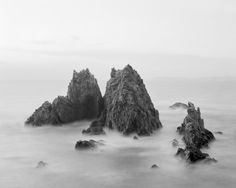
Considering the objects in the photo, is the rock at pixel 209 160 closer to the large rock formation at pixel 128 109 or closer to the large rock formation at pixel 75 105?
the large rock formation at pixel 128 109

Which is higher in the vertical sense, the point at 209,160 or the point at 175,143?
the point at 175,143

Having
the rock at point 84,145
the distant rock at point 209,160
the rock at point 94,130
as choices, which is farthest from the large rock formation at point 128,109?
the distant rock at point 209,160

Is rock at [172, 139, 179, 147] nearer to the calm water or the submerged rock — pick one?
the calm water

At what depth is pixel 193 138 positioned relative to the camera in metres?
117

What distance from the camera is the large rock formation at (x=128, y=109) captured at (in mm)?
135000

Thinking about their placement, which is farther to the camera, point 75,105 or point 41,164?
point 75,105

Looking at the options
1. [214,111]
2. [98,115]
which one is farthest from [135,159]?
[214,111]

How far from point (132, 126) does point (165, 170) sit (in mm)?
36284

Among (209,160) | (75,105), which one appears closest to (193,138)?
(209,160)

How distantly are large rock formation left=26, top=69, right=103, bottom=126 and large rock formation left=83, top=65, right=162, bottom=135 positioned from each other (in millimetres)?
9092

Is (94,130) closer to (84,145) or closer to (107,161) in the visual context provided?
(84,145)

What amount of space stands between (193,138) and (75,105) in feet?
191

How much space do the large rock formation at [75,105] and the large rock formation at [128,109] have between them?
9092mm

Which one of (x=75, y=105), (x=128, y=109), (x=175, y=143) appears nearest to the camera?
(x=175, y=143)
